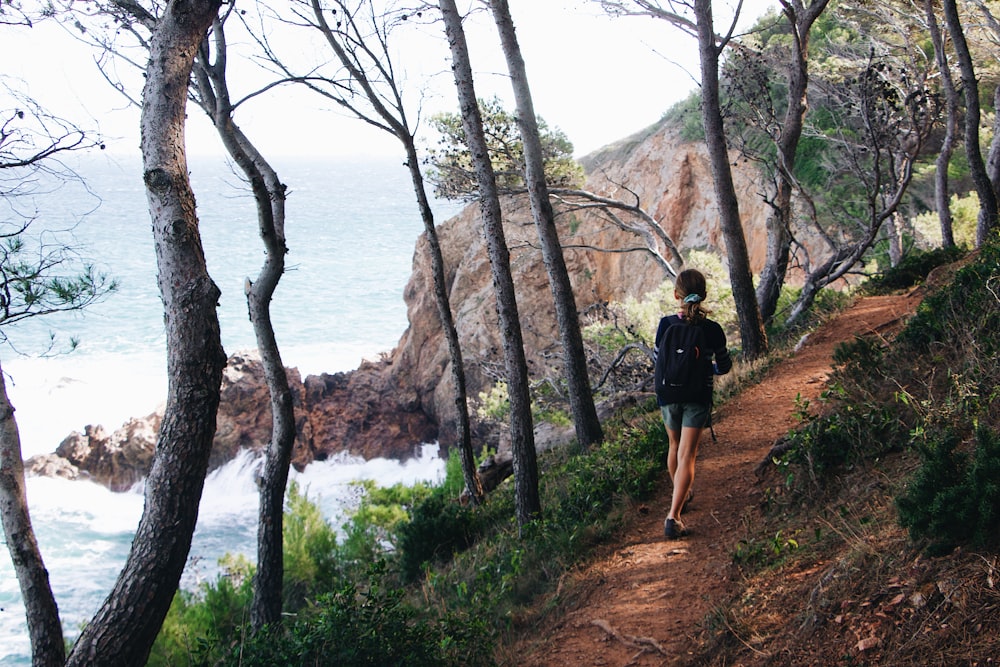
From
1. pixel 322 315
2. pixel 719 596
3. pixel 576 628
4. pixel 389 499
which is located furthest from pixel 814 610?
pixel 322 315

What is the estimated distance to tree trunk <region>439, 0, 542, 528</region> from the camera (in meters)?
7.20

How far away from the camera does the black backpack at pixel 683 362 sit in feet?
16.9

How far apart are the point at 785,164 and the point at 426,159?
20.6 ft

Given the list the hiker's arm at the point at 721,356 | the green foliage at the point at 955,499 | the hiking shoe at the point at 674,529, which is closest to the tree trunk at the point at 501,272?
the hiking shoe at the point at 674,529

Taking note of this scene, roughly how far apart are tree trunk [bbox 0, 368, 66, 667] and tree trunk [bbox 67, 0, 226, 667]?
2.64 m

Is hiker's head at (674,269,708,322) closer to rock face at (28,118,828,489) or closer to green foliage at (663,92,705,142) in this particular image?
rock face at (28,118,828,489)

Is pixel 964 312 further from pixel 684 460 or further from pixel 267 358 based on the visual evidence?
pixel 267 358

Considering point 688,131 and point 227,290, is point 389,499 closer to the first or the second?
point 688,131

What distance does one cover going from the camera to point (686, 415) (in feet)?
17.3

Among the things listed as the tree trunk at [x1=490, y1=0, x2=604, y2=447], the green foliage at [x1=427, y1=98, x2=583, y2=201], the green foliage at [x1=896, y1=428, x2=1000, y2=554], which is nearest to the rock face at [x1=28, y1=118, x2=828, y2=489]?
the green foliage at [x1=427, y1=98, x2=583, y2=201]

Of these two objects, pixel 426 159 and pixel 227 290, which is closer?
pixel 426 159

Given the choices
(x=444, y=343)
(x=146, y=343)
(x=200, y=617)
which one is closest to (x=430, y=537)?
(x=200, y=617)

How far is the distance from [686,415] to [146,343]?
4601cm

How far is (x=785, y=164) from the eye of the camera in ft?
41.0
